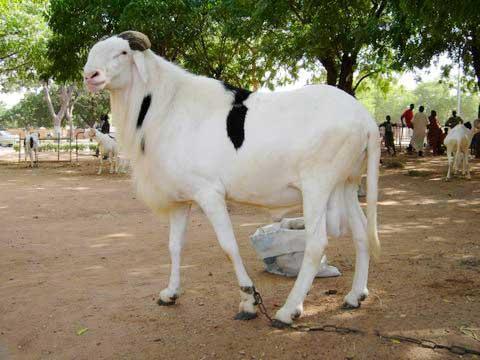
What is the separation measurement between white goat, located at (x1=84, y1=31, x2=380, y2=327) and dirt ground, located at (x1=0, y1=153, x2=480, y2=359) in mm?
392

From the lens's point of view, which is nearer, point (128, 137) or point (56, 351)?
point (56, 351)

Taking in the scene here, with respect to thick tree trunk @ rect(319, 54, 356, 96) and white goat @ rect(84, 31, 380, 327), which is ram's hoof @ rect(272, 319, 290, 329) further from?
thick tree trunk @ rect(319, 54, 356, 96)

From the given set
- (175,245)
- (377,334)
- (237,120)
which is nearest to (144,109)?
(237,120)

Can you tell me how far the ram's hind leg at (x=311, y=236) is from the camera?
3.90 m

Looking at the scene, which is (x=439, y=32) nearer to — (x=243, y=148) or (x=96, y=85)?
(x=243, y=148)

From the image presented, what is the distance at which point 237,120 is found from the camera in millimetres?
4074

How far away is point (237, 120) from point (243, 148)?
0.84ft

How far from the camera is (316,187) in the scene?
12.8 ft

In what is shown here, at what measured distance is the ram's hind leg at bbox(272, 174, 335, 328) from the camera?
12.8 feet

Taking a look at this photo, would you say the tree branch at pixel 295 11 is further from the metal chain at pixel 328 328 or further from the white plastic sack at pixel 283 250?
the metal chain at pixel 328 328

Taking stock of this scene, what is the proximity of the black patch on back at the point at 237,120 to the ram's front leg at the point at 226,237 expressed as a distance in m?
0.46

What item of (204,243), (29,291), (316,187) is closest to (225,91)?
(316,187)

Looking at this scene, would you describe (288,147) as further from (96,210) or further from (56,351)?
(96,210)

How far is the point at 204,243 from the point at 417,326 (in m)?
3.75
